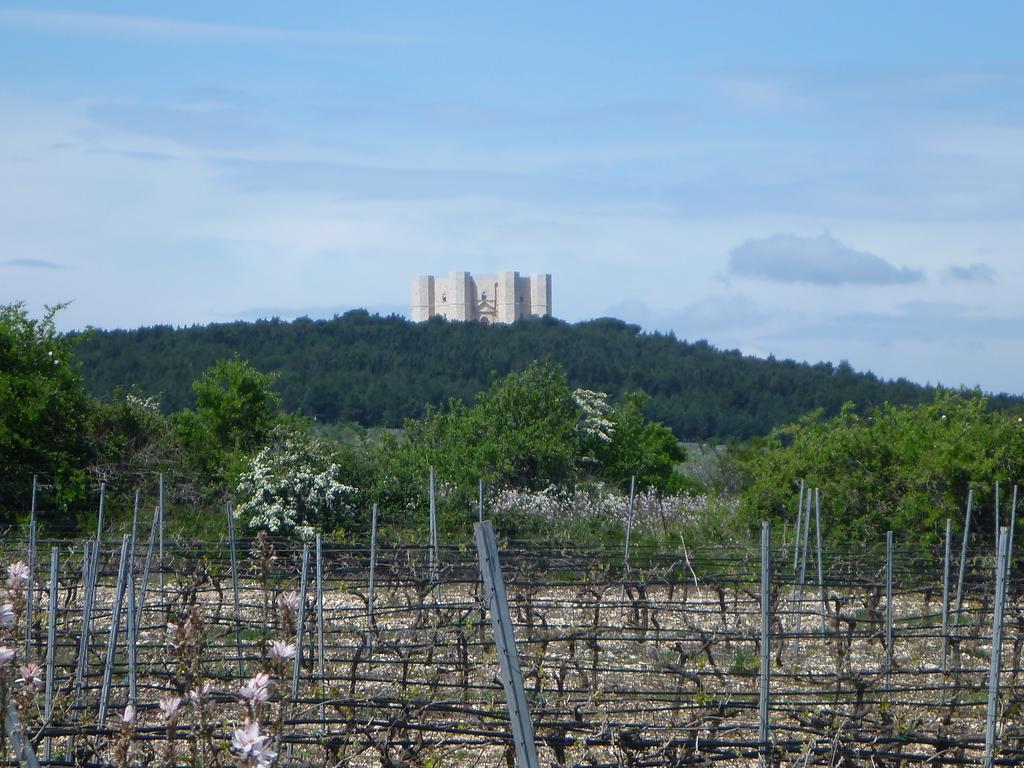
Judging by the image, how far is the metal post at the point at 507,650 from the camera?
9.96 ft

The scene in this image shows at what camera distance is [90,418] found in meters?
16.3

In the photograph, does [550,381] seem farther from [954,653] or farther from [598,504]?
[954,653]

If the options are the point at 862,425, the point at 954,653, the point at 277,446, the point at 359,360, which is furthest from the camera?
the point at 359,360

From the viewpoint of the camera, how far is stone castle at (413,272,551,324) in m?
45.9

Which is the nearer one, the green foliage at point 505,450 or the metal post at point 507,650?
the metal post at point 507,650

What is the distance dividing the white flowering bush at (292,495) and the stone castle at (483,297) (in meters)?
29.7

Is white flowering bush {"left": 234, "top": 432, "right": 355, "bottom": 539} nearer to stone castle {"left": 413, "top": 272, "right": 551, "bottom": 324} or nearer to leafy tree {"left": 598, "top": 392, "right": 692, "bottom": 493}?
leafy tree {"left": 598, "top": 392, "right": 692, "bottom": 493}

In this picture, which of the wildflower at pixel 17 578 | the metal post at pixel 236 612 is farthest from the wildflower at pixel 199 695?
the metal post at pixel 236 612

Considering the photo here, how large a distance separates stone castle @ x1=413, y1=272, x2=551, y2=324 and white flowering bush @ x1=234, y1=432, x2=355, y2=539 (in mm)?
29662

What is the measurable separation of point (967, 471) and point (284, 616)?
39.0 feet

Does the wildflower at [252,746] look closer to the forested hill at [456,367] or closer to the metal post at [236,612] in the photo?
the metal post at [236,612]

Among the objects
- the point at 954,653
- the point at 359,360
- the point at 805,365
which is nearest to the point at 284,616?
the point at 954,653

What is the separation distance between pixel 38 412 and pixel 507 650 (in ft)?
44.3

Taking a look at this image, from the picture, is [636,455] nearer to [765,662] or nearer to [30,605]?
[765,662]
